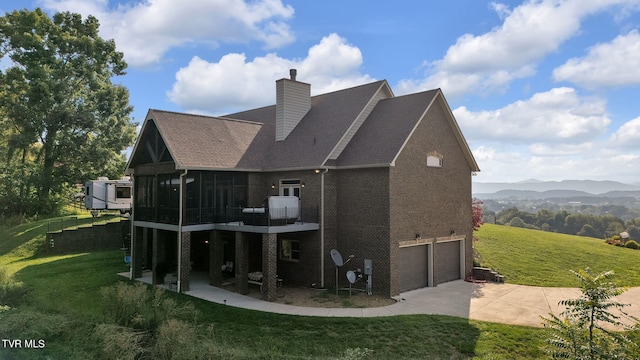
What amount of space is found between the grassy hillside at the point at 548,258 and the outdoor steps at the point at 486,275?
0.49 metres

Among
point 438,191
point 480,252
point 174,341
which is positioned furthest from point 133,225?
point 480,252

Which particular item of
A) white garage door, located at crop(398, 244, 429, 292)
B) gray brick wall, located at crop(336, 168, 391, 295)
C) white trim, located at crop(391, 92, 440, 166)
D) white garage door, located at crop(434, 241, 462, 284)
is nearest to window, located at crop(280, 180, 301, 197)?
gray brick wall, located at crop(336, 168, 391, 295)

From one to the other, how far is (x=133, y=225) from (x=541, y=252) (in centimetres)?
2327

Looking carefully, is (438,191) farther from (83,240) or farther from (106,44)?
(106,44)

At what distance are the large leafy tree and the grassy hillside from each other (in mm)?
31386

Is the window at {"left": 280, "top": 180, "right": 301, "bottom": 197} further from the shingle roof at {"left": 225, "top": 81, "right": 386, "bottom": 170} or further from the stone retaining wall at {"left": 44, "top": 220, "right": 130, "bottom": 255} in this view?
the stone retaining wall at {"left": 44, "top": 220, "right": 130, "bottom": 255}

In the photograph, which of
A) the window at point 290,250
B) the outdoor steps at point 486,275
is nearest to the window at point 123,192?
the window at point 290,250

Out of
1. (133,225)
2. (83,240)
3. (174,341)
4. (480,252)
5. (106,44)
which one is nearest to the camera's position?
(174,341)

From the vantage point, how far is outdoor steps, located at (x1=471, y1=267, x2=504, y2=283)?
1953cm

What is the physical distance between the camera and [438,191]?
63.2 feet

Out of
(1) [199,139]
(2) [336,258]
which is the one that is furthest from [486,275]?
(1) [199,139]

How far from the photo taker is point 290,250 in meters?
18.9

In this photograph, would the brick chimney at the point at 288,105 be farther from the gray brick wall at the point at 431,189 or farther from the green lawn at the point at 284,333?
the green lawn at the point at 284,333

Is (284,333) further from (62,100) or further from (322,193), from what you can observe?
(62,100)
